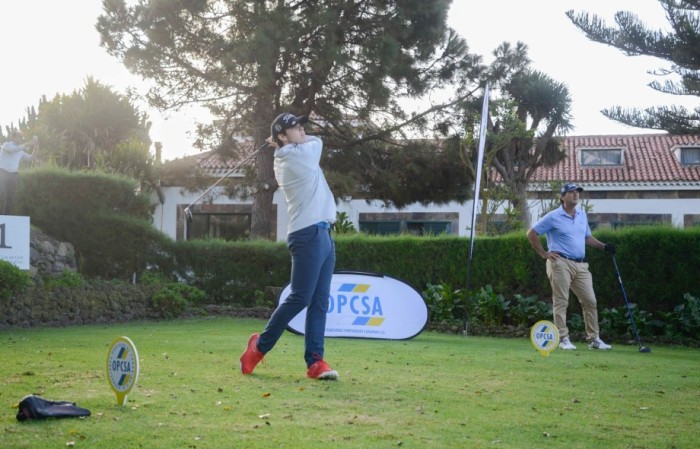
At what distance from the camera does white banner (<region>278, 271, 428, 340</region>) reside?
1234 centimetres

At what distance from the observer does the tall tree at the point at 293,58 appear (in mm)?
21703

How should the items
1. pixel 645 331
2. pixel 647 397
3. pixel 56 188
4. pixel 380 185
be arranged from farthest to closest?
pixel 380 185
pixel 56 188
pixel 645 331
pixel 647 397

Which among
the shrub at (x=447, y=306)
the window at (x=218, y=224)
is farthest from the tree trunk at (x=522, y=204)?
the shrub at (x=447, y=306)

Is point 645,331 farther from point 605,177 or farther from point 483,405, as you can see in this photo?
point 605,177

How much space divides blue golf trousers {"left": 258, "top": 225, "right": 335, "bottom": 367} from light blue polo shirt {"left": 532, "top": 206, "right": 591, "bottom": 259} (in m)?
4.81

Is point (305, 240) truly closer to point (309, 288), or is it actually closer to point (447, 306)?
point (309, 288)

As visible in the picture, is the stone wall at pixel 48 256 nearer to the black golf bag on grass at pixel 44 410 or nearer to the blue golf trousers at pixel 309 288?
the blue golf trousers at pixel 309 288

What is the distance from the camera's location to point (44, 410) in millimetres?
5020

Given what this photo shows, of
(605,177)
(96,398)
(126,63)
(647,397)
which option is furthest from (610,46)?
(605,177)

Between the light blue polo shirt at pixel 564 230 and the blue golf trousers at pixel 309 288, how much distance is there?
481 centimetres

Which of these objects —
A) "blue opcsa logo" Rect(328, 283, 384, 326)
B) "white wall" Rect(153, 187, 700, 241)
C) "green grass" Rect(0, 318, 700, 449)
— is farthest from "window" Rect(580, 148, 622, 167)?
"green grass" Rect(0, 318, 700, 449)

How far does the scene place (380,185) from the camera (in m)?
25.2

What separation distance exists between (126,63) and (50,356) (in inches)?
574

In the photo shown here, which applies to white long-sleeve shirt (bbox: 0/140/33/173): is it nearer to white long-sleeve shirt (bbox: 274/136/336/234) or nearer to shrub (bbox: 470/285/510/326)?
shrub (bbox: 470/285/510/326)
